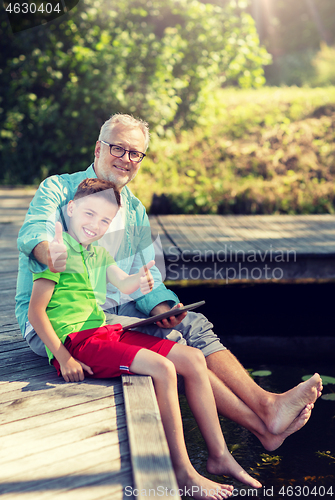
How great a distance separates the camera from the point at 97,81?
24.8 ft

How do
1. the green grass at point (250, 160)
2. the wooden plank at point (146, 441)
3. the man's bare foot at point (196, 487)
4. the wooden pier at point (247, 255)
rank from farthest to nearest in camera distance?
the green grass at point (250, 160)
the wooden pier at point (247, 255)
the man's bare foot at point (196, 487)
the wooden plank at point (146, 441)

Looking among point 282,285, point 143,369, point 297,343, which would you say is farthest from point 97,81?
point 143,369

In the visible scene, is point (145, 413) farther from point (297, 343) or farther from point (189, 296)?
point (189, 296)

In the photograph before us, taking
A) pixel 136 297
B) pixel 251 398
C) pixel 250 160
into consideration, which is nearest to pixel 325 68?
pixel 250 160

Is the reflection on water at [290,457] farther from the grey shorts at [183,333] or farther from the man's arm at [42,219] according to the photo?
the man's arm at [42,219]

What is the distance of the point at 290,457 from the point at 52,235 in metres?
1.62

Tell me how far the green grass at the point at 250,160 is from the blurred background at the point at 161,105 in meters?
0.02

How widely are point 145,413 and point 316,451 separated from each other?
1212 millimetres

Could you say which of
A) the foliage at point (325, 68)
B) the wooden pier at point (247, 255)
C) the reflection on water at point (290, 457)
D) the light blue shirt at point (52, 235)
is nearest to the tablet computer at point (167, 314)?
the light blue shirt at point (52, 235)

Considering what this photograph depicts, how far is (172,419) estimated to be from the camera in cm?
188

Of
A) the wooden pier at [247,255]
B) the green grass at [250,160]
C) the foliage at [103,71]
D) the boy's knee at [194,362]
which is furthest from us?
the foliage at [103,71]

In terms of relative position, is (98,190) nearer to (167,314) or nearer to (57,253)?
(57,253)

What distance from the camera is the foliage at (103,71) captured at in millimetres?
7570

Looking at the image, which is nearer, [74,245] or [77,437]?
[77,437]
